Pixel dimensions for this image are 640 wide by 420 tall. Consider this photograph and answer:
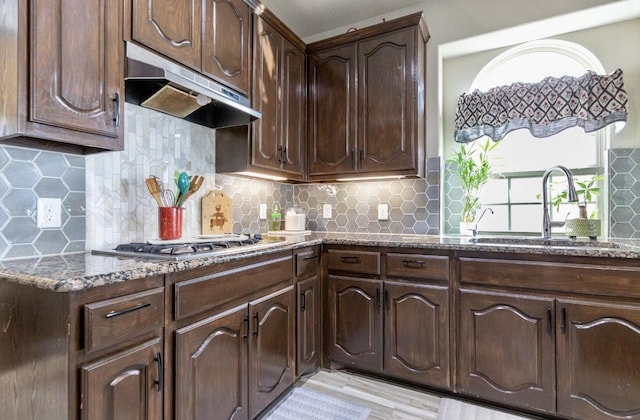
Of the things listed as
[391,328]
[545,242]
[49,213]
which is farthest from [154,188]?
[545,242]

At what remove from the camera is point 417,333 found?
1.96 metres

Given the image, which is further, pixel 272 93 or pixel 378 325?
pixel 272 93

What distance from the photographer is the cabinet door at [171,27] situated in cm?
143

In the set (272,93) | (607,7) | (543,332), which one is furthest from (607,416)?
(272,93)

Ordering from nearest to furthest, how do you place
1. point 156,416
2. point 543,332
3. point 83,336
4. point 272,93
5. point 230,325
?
point 83,336, point 156,416, point 230,325, point 543,332, point 272,93

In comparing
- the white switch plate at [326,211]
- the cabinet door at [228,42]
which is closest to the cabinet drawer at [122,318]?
the cabinet door at [228,42]

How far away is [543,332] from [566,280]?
293mm

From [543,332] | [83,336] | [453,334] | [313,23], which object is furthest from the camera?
[313,23]

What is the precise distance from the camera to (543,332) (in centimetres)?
169

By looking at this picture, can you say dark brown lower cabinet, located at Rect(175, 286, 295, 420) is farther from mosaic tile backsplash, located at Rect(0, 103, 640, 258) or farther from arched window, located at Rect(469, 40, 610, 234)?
arched window, located at Rect(469, 40, 610, 234)

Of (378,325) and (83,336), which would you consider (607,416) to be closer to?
(378,325)

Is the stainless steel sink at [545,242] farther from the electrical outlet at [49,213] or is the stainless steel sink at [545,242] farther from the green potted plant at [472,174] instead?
the electrical outlet at [49,213]

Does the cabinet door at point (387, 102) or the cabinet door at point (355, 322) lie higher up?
the cabinet door at point (387, 102)

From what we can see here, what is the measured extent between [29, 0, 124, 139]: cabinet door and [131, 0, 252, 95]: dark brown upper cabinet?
14cm
